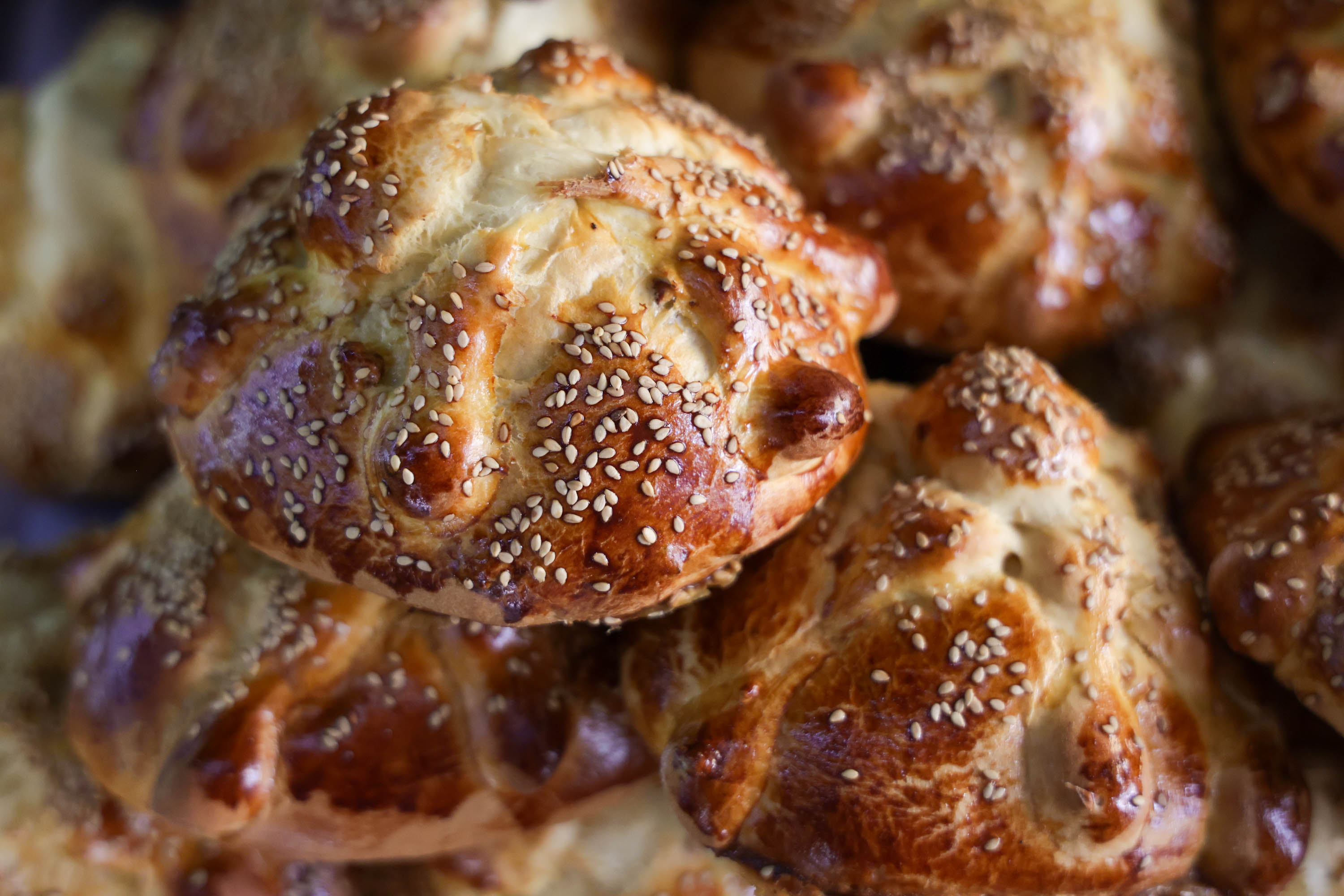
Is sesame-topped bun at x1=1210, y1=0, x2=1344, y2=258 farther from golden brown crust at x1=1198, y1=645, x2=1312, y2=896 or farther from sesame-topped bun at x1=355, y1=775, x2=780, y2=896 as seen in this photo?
sesame-topped bun at x1=355, y1=775, x2=780, y2=896

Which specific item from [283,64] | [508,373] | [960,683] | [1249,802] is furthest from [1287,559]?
[283,64]

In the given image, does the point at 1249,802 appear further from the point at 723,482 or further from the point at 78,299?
the point at 78,299

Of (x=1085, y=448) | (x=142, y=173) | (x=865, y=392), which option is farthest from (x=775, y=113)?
(x=142, y=173)

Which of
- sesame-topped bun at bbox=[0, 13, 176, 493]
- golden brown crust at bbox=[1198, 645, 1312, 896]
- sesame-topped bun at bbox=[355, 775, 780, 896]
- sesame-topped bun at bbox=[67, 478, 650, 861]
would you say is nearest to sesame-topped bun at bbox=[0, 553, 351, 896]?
sesame-topped bun at bbox=[67, 478, 650, 861]

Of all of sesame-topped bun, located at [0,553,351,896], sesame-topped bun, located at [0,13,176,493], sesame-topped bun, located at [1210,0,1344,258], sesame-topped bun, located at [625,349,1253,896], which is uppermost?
sesame-topped bun, located at [1210,0,1344,258]

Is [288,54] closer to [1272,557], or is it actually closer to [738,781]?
[738,781]

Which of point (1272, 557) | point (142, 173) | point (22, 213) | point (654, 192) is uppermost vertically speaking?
point (654, 192)

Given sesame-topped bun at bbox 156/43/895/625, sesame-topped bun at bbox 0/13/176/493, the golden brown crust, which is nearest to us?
sesame-topped bun at bbox 156/43/895/625

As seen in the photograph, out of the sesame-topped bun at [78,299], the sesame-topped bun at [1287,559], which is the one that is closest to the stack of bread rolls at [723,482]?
the sesame-topped bun at [1287,559]
